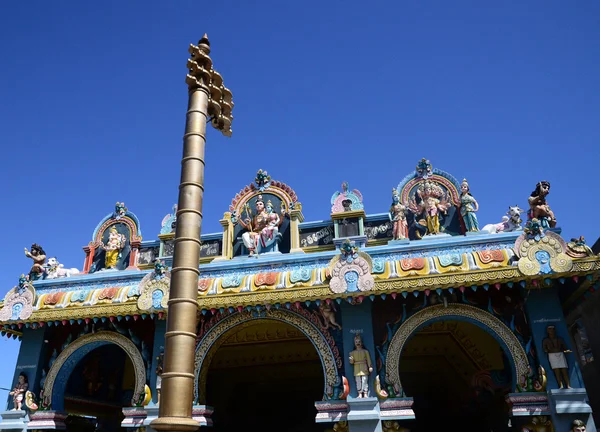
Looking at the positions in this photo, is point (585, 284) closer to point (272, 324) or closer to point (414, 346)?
point (414, 346)

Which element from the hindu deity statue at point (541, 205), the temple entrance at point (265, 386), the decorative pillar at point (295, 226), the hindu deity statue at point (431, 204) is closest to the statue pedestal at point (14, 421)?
the temple entrance at point (265, 386)

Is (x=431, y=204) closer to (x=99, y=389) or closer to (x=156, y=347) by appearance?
(x=156, y=347)

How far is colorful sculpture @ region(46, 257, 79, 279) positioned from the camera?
49.1 feet

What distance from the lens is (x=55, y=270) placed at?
1509 centimetres

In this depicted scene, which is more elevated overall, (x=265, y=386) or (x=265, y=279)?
(x=265, y=279)

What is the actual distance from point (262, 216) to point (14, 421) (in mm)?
8307

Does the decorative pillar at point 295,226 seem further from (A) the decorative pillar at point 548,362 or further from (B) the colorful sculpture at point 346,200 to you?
(A) the decorative pillar at point 548,362

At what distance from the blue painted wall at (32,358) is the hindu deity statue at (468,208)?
11.9 metres

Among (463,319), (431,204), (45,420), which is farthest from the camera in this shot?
(431,204)

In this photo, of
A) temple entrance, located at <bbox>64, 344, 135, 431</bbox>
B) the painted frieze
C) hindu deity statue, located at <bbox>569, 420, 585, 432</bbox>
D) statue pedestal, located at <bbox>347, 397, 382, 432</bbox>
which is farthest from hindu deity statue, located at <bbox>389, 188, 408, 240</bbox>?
temple entrance, located at <bbox>64, 344, 135, 431</bbox>

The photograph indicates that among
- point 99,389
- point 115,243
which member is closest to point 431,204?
point 115,243

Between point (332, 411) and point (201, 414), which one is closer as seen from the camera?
point (332, 411)

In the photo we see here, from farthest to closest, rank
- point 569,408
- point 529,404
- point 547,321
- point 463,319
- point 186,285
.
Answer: point 463,319
point 547,321
point 529,404
point 569,408
point 186,285

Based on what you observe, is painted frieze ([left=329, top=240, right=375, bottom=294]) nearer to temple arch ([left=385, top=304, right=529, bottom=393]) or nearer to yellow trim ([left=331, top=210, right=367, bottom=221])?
temple arch ([left=385, top=304, right=529, bottom=393])
